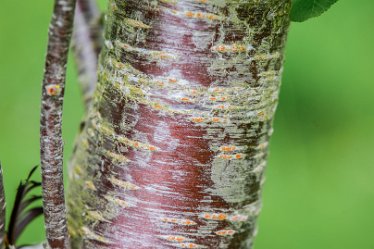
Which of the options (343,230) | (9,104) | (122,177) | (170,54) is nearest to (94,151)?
(122,177)

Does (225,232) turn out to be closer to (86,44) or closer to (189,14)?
(189,14)

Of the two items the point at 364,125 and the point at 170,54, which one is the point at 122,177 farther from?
the point at 364,125

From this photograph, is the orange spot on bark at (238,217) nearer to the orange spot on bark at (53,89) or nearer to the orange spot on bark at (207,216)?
the orange spot on bark at (207,216)

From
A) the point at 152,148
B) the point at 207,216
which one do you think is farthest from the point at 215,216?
the point at 152,148

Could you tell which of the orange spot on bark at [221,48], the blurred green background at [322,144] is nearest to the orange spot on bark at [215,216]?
the orange spot on bark at [221,48]

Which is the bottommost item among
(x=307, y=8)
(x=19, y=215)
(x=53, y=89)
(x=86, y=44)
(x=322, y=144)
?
(x=322, y=144)

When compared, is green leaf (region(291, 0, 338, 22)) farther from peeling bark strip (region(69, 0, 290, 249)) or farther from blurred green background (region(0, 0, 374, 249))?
blurred green background (region(0, 0, 374, 249))

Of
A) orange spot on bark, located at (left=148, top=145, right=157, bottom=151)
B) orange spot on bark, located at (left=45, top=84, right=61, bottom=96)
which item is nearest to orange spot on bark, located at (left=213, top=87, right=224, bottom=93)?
orange spot on bark, located at (left=148, top=145, right=157, bottom=151)
